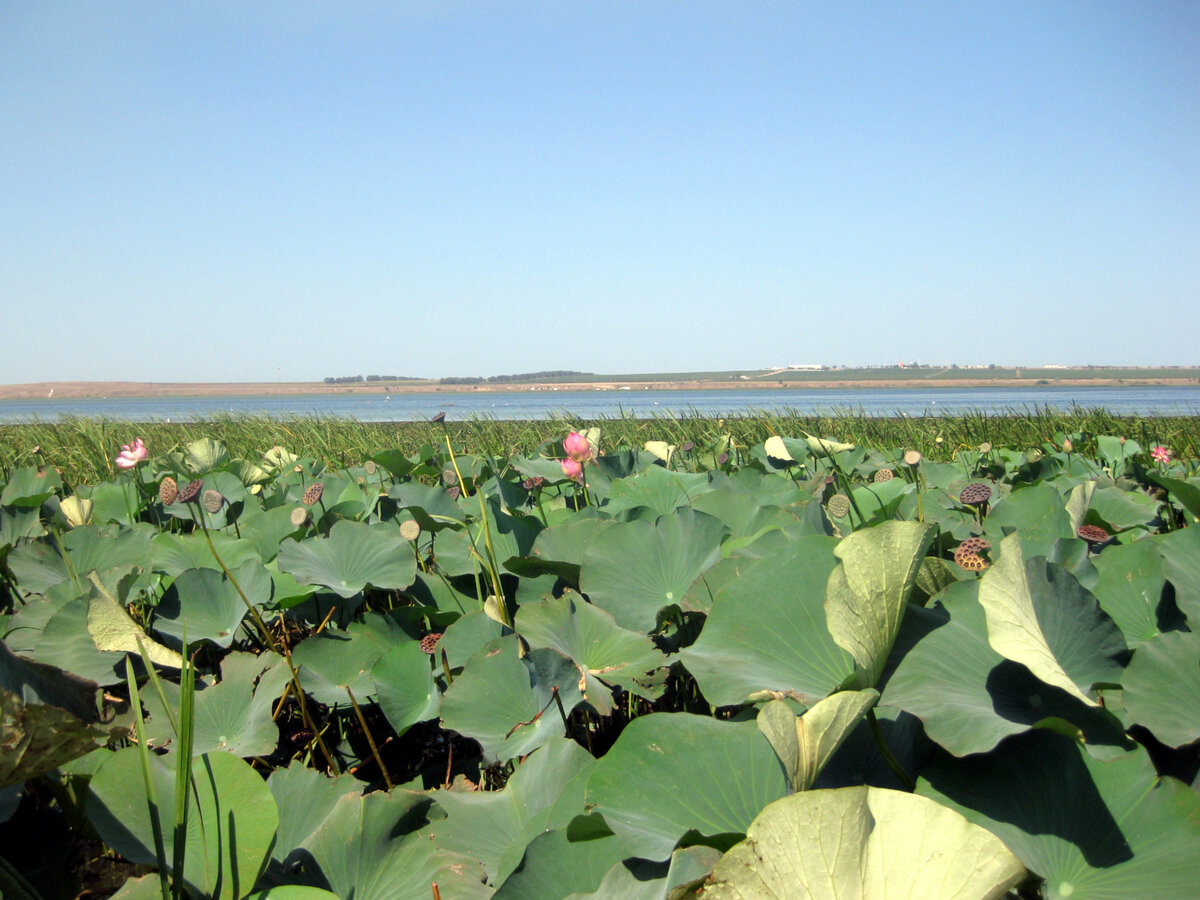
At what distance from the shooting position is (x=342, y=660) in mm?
947

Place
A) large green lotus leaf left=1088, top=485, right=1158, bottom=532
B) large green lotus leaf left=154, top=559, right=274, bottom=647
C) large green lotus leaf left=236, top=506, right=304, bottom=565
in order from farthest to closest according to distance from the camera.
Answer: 1. large green lotus leaf left=236, top=506, right=304, bottom=565
2. large green lotus leaf left=1088, top=485, right=1158, bottom=532
3. large green lotus leaf left=154, top=559, right=274, bottom=647

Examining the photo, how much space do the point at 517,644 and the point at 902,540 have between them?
1.45ft

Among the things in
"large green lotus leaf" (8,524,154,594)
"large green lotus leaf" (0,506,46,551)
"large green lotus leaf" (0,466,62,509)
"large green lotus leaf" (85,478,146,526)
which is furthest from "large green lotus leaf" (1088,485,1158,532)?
"large green lotus leaf" (0,466,62,509)

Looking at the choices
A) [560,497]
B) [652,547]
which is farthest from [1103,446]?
[652,547]

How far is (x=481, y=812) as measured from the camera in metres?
0.63

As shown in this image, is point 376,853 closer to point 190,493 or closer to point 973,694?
point 973,694

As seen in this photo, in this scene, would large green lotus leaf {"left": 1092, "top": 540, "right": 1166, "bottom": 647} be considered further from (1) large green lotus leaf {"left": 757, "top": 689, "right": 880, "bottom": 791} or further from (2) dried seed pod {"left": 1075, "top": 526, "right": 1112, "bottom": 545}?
(1) large green lotus leaf {"left": 757, "top": 689, "right": 880, "bottom": 791}

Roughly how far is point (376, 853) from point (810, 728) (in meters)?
0.39

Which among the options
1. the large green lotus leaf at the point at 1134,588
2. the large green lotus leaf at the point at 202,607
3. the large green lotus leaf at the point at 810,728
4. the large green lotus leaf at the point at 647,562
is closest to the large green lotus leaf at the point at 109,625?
the large green lotus leaf at the point at 202,607

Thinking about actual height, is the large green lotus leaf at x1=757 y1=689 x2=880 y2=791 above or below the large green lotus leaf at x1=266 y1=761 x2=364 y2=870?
above

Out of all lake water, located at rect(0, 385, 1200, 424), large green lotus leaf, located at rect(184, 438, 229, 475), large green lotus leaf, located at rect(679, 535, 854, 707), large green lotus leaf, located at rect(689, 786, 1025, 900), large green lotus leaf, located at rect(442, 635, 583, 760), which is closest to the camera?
large green lotus leaf, located at rect(689, 786, 1025, 900)

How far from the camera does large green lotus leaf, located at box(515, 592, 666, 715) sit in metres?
0.79

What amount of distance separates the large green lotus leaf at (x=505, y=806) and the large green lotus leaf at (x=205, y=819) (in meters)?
0.14

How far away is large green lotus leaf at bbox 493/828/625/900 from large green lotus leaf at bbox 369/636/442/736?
377 millimetres
